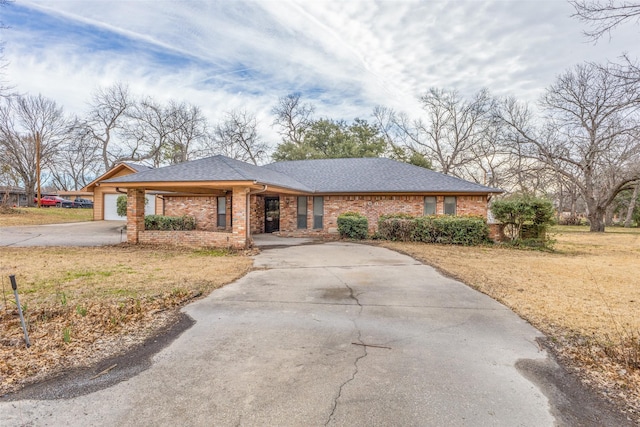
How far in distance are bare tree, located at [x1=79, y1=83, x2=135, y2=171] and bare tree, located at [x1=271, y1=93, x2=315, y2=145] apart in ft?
46.5

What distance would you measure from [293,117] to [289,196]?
67.0 ft

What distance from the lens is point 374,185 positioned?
15695 millimetres

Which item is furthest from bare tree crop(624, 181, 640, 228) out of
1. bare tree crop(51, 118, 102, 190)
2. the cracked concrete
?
bare tree crop(51, 118, 102, 190)

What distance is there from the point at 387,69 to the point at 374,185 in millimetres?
5684

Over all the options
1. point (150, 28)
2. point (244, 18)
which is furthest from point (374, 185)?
point (150, 28)

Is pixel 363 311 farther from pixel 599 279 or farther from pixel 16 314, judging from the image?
pixel 599 279

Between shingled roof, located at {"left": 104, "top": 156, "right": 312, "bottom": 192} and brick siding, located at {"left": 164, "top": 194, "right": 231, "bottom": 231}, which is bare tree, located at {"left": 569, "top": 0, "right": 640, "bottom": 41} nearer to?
shingled roof, located at {"left": 104, "top": 156, "right": 312, "bottom": 192}

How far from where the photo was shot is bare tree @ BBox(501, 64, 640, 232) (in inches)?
823

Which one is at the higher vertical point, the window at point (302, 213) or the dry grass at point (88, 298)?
the window at point (302, 213)

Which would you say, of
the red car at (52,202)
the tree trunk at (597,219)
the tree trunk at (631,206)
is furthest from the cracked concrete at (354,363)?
the red car at (52,202)

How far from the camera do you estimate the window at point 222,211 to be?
55.9 feet

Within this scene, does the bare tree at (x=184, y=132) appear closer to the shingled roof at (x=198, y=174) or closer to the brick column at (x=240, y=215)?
the shingled roof at (x=198, y=174)

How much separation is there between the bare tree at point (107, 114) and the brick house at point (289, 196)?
1941cm

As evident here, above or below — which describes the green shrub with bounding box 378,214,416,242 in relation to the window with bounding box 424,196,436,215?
below
